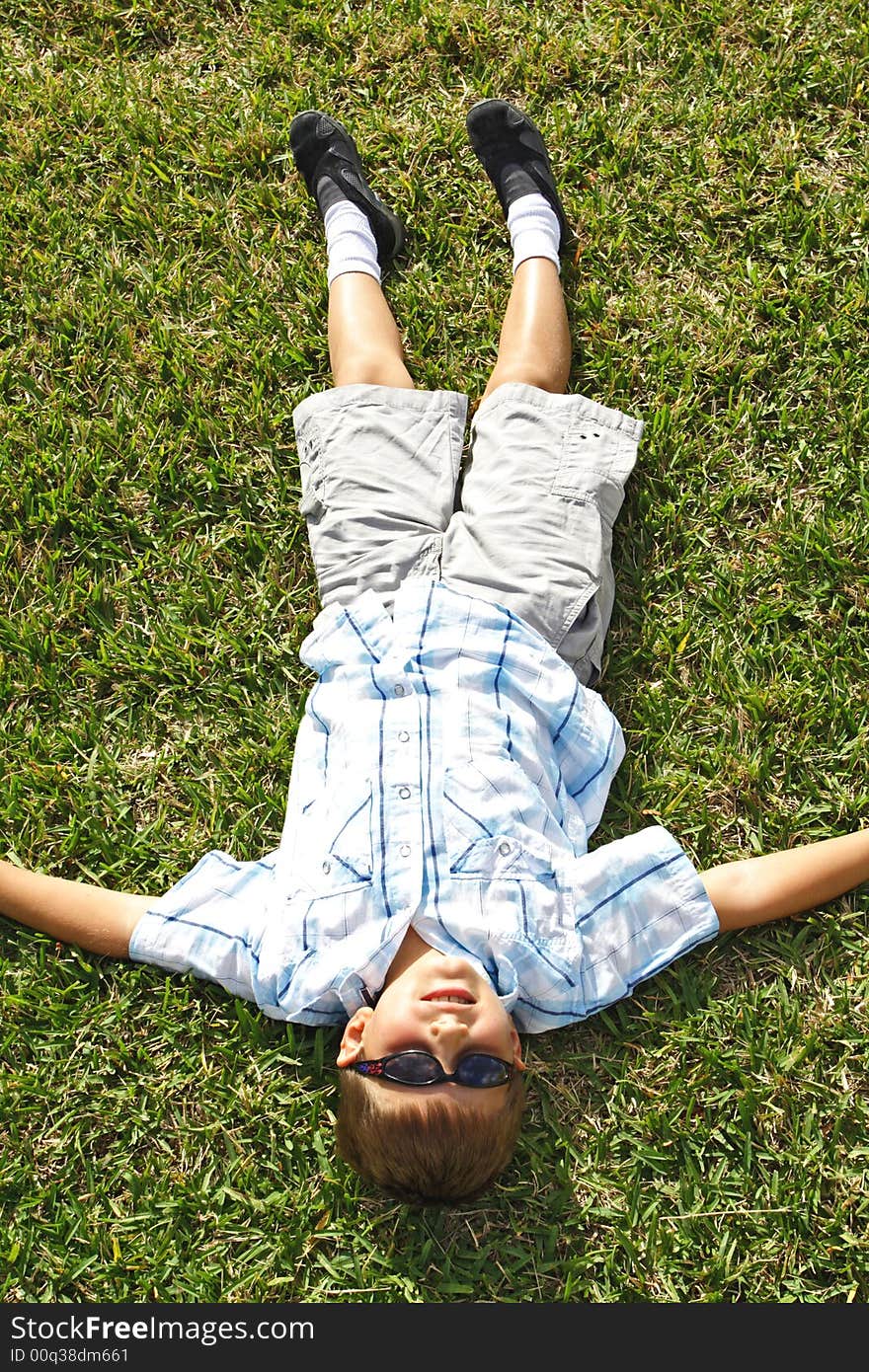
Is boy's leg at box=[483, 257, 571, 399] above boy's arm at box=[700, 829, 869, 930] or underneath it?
above

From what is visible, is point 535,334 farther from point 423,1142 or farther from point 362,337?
point 423,1142

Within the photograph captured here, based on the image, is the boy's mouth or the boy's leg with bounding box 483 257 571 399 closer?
the boy's mouth

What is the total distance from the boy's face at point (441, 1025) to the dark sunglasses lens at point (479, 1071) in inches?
0.6

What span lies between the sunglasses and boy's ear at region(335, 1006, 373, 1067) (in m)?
0.14

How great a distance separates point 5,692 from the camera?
3.45 meters

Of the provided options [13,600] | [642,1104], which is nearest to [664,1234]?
[642,1104]

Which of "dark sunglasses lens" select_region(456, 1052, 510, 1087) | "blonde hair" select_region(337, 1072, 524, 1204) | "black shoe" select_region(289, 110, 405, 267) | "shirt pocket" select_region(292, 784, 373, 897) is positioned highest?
"black shoe" select_region(289, 110, 405, 267)

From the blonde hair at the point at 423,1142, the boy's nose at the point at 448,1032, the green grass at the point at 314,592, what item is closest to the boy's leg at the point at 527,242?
the green grass at the point at 314,592

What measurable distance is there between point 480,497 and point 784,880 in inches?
52.8

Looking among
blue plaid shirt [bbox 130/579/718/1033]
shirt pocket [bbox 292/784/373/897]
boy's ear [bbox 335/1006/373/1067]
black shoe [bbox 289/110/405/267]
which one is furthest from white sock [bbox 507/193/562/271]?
boy's ear [bbox 335/1006/373/1067]

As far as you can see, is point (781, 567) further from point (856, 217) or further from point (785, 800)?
point (856, 217)

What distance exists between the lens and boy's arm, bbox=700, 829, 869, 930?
3055mm

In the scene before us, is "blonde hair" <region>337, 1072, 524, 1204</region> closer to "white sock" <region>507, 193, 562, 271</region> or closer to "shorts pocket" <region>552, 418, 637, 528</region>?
"shorts pocket" <region>552, 418, 637, 528</region>

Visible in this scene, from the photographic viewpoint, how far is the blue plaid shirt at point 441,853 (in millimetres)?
2828
